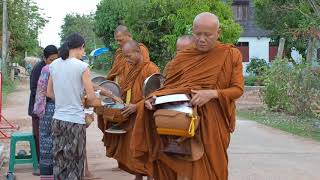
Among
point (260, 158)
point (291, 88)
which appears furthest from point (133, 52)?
point (291, 88)

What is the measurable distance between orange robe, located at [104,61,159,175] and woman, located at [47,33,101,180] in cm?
88

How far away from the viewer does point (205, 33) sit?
5.23 m

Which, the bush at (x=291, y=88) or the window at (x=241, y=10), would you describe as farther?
the window at (x=241, y=10)

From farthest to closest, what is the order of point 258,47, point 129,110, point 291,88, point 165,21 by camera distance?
point 258,47
point 165,21
point 291,88
point 129,110

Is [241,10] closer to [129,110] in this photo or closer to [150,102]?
[129,110]

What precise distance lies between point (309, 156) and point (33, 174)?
15.5 feet

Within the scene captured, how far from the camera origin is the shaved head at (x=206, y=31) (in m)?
5.22

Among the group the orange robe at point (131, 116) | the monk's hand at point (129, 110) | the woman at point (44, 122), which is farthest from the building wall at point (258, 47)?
the monk's hand at point (129, 110)

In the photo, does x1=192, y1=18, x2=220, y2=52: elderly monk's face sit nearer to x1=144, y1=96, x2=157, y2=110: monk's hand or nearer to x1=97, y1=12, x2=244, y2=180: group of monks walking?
x1=97, y1=12, x2=244, y2=180: group of monks walking

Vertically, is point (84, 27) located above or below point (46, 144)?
above

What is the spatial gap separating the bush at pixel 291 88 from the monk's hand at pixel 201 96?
36.8ft

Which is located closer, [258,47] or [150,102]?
[150,102]

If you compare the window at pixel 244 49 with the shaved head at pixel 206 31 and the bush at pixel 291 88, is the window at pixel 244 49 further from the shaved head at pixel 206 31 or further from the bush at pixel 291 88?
the shaved head at pixel 206 31

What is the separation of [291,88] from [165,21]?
45.6 ft
